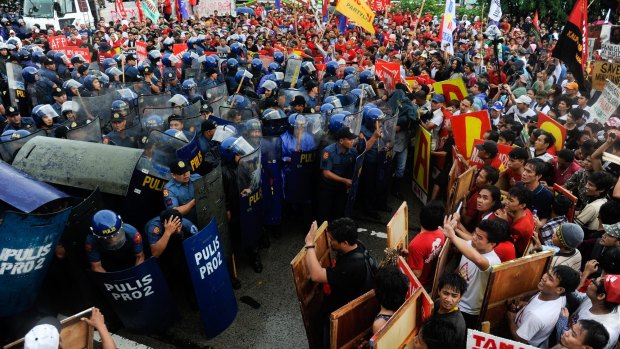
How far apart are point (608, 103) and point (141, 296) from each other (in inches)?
274

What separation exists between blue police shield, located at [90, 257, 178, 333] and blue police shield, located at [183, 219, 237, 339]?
0.35 meters

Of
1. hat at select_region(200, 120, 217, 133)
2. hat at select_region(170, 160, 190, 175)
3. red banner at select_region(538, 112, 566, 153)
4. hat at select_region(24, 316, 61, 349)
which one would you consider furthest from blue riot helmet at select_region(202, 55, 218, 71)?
hat at select_region(24, 316, 61, 349)

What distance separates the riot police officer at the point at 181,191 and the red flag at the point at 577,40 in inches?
261

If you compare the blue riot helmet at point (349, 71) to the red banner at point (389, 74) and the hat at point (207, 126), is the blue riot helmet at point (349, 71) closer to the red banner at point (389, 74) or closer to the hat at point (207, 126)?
the red banner at point (389, 74)

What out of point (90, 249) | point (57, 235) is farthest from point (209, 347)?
point (57, 235)

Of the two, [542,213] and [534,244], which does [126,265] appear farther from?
[542,213]

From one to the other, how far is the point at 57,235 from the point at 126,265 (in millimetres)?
796

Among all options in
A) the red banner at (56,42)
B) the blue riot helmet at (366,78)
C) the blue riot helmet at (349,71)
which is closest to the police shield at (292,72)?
the blue riot helmet at (349,71)

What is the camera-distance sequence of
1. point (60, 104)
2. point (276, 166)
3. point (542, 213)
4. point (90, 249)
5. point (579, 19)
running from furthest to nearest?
point (60, 104) < point (579, 19) < point (276, 166) < point (542, 213) < point (90, 249)

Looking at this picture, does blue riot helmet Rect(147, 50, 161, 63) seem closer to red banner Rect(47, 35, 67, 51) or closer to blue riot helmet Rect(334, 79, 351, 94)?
red banner Rect(47, 35, 67, 51)

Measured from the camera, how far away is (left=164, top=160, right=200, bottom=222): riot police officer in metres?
4.97

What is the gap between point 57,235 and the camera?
387 cm

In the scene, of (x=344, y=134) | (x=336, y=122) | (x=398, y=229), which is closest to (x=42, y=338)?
(x=398, y=229)

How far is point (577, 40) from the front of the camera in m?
7.87
